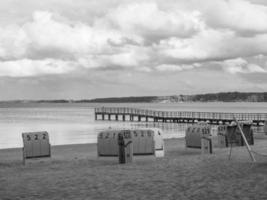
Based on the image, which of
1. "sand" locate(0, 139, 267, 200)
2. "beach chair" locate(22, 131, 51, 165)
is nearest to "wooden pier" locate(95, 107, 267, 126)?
"beach chair" locate(22, 131, 51, 165)

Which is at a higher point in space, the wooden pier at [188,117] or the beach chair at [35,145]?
the beach chair at [35,145]

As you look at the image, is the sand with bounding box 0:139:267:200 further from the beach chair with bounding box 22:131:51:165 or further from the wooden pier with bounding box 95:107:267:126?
the wooden pier with bounding box 95:107:267:126

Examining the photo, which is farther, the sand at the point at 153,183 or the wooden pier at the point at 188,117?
the wooden pier at the point at 188,117

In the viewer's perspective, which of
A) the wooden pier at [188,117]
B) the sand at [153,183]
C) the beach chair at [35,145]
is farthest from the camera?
the wooden pier at [188,117]

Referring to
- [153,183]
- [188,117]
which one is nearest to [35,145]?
[153,183]

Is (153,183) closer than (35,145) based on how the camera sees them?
Yes

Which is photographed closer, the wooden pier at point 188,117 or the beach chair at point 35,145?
the beach chair at point 35,145

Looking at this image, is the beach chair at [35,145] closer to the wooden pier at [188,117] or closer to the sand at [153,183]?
the sand at [153,183]

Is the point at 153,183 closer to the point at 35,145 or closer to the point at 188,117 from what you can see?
the point at 35,145

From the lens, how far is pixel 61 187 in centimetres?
1047

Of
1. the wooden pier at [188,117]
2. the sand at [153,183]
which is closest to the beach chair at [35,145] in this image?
the sand at [153,183]

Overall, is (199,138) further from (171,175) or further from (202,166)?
(171,175)

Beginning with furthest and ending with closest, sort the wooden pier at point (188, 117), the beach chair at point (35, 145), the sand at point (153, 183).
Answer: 1. the wooden pier at point (188, 117)
2. the beach chair at point (35, 145)
3. the sand at point (153, 183)

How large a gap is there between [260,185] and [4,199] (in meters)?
5.50
